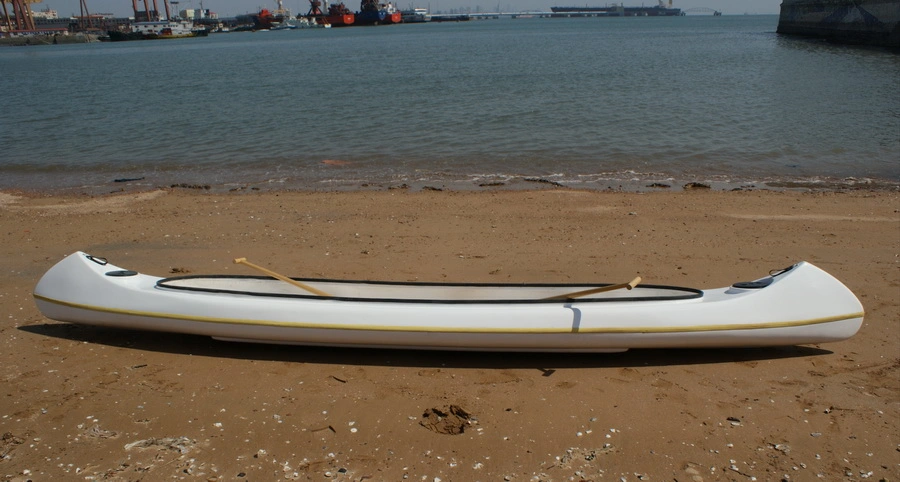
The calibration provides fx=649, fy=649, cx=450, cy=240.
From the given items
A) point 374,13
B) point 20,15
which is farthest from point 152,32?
point 374,13

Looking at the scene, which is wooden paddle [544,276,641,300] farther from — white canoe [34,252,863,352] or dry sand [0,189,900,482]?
dry sand [0,189,900,482]

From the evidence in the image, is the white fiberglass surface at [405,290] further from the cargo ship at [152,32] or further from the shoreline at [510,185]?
the cargo ship at [152,32]

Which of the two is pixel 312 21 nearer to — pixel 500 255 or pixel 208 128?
pixel 208 128

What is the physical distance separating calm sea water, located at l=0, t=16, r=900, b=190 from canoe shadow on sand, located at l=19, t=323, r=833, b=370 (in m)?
6.80

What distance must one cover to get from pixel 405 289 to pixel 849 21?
5148cm

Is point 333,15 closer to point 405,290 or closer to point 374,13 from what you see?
point 374,13

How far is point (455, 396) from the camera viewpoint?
4684 millimetres

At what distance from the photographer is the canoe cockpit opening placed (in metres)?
5.34

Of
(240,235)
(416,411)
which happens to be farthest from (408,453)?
(240,235)

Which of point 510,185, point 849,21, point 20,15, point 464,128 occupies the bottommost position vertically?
point 510,185

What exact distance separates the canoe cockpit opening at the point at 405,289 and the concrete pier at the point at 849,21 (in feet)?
141

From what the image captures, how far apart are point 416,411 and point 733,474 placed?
6.66ft

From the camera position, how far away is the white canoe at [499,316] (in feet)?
15.7

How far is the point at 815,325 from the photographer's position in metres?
4.90
